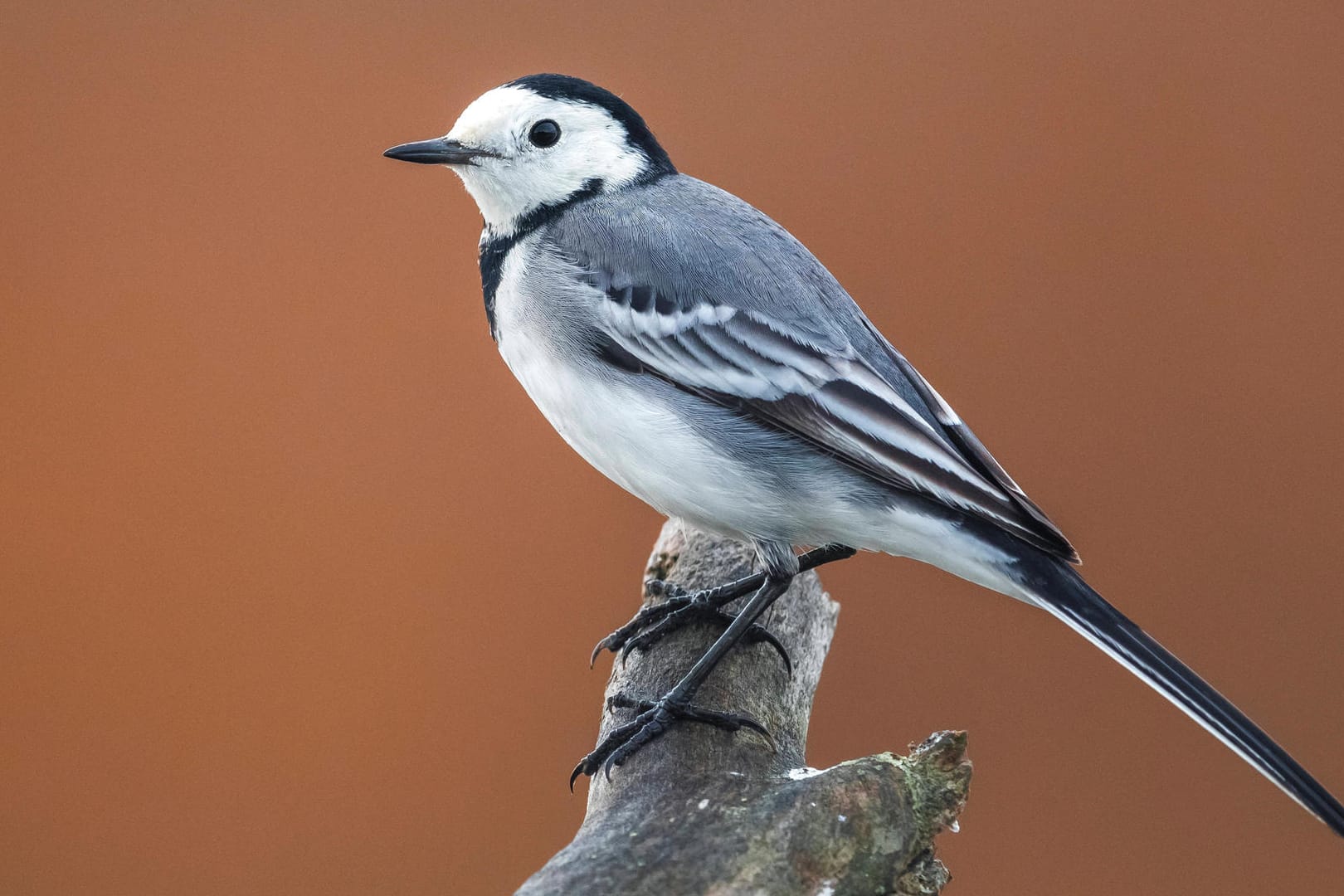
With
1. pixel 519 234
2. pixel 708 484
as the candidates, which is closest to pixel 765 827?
pixel 708 484

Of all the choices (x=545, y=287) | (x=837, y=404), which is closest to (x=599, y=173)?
(x=545, y=287)

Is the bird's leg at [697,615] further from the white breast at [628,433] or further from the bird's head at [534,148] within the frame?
the bird's head at [534,148]

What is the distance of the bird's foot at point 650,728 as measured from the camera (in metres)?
1.84

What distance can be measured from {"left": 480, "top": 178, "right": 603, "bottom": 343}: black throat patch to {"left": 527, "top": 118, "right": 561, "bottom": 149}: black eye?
10cm

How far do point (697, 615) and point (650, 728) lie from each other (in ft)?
1.26

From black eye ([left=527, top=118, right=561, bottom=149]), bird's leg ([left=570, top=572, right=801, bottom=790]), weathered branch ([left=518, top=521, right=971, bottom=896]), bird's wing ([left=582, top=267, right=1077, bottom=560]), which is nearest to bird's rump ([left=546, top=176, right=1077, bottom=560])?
bird's wing ([left=582, top=267, right=1077, bottom=560])

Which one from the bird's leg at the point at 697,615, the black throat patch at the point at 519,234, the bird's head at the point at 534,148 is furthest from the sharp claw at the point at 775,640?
the bird's head at the point at 534,148

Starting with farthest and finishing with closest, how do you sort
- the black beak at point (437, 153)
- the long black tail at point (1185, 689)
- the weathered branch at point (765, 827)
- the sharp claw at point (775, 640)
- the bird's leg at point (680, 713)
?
the sharp claw at point (775, 640) → the black beak at point (437, 153) → the bird's leg at point (680, 713) → the long black tail at point (1185, 689) → the weathered branch at point (765, 827)

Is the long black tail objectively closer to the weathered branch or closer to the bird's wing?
the bird's wing

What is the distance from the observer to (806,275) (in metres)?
2.02

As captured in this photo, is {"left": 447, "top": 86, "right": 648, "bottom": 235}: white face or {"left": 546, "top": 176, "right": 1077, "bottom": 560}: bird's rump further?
{"left": 447, "top": 86, "right": 648, "bottom": 235}: white face

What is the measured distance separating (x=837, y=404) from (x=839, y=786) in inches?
24.2

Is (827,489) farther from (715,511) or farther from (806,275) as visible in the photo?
(806,275)

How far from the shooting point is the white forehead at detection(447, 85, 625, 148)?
6.65 feet
